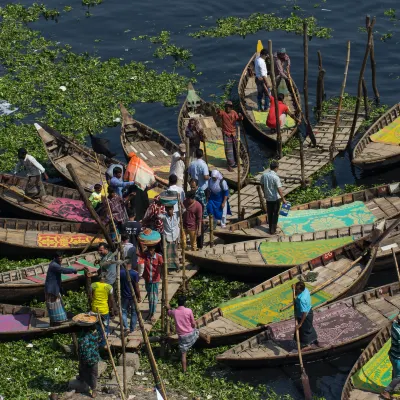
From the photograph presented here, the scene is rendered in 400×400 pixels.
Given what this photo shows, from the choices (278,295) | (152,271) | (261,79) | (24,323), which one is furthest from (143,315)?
(261,79)

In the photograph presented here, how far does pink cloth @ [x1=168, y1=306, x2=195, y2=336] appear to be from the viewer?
19.9 m

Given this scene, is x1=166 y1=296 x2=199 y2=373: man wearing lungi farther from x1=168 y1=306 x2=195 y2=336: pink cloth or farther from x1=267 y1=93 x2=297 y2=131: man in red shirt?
x1=267 y1=93 x2=297 y2=131: man in red shirt

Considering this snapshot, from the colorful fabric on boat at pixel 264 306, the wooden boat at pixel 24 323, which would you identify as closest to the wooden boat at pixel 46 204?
the wooden boat at pixel 24 323

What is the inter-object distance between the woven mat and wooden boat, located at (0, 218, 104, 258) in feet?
19.6

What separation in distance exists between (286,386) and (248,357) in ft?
3.49

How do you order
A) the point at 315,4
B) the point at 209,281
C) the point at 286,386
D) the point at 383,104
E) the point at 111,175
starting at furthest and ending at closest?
the point at 315,4 → the point at 383,104 → the point at 111,175 → the point at 209,281 → the point at 286,386

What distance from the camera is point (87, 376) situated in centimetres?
1912

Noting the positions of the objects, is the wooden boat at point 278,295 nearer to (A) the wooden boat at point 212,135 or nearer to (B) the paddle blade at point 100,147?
(A) the wooden boat at point 212,135

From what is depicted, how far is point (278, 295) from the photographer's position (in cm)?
2245

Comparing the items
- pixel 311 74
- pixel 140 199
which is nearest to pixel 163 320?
pixel 140 199

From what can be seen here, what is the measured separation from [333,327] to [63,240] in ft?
25.7

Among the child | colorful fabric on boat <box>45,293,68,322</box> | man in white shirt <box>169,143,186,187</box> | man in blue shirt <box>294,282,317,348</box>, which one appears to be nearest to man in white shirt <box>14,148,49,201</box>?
the child

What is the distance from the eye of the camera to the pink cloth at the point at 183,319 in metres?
19.9

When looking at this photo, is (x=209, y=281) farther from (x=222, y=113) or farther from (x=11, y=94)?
(x=11, y=94)
